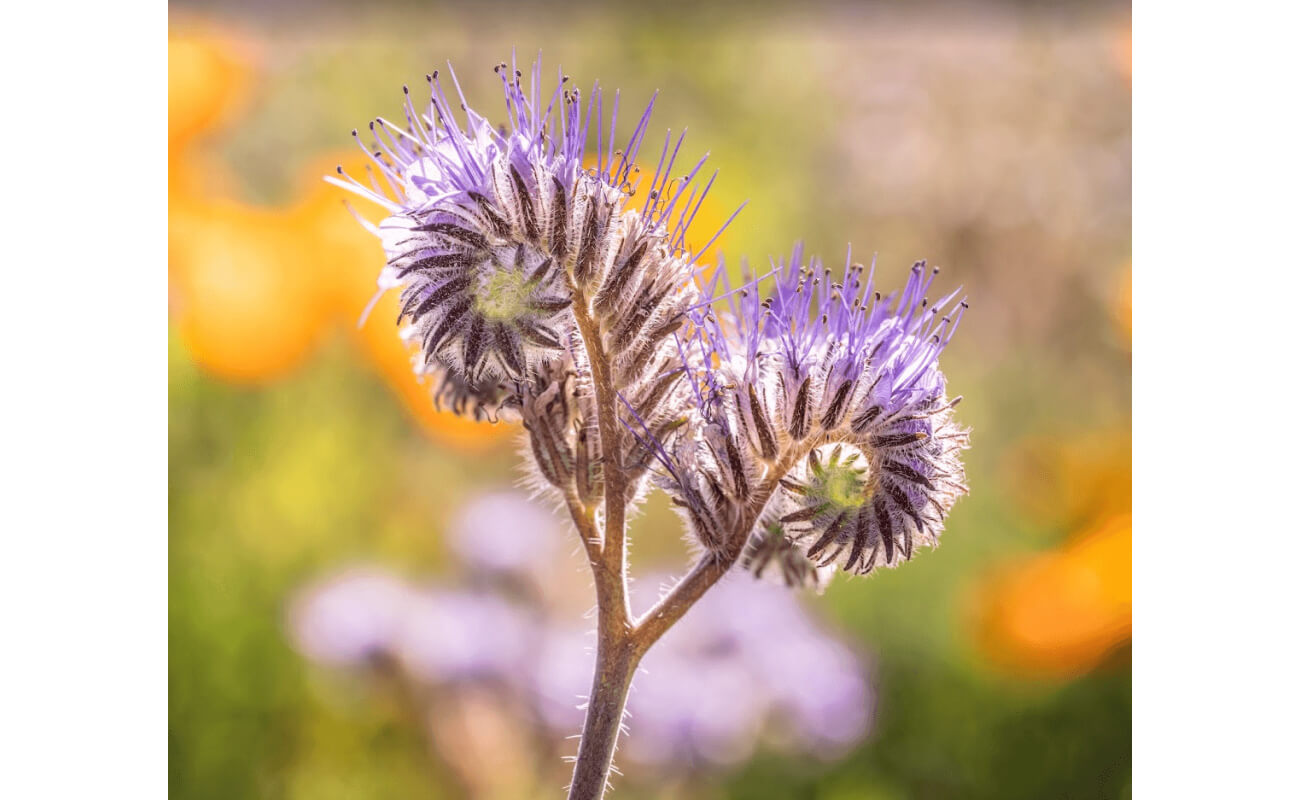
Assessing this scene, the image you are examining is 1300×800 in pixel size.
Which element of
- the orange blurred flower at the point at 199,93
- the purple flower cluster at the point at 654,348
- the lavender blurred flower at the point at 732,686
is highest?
the orange blurred flower at the point at 199,93

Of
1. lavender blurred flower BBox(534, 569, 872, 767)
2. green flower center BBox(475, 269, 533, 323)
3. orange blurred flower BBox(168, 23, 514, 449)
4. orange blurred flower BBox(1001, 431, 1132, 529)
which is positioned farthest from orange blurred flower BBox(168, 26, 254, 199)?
orange blurred flower BBox(1001, 431, 1132, 529)

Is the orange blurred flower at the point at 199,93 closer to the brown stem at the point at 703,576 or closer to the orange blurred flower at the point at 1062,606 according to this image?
the brown stem at the point at 703,576

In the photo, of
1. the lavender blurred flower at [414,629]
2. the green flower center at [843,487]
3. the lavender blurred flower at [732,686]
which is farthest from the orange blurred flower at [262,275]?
the green flower center at [843,487]

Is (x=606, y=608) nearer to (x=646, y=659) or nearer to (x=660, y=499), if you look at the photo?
(x=646, y=659)
